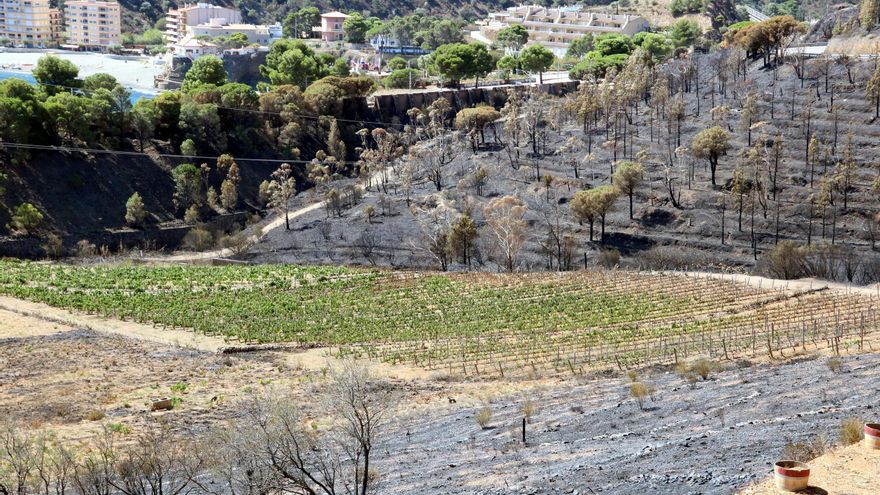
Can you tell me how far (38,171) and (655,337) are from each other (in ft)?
154

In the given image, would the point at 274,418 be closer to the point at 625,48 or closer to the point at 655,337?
the point at 655,337

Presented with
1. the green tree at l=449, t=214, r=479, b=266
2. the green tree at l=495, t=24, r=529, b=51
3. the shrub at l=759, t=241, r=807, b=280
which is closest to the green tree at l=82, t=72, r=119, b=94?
the green tree at l=449, t=214, r=479, b=266

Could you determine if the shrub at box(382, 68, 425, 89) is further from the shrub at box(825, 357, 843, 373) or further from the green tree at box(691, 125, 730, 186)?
the shrub at box(825, 357, 843, 373)

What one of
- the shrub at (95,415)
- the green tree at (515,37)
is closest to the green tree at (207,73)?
the green tree at (515,37)

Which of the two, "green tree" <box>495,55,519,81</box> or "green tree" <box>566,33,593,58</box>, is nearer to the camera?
"green tree" <box>495,55,519,81</box>

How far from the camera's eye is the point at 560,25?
147m

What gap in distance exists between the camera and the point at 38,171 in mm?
70875

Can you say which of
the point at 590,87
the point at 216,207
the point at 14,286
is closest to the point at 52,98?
the point at 216,207

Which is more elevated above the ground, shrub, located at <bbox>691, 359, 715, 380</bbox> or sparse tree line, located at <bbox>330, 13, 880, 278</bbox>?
sparse tree line, located at <bbox>330, 13, 880, 278</bbox>

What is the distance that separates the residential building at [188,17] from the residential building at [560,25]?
3620 cm

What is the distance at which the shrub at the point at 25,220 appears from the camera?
2539 inches

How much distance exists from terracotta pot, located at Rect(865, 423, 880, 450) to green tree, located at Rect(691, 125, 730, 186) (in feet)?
151

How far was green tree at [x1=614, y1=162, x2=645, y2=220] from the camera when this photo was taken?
207 ft

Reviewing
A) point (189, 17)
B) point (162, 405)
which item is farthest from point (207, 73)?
point (162, 405)
